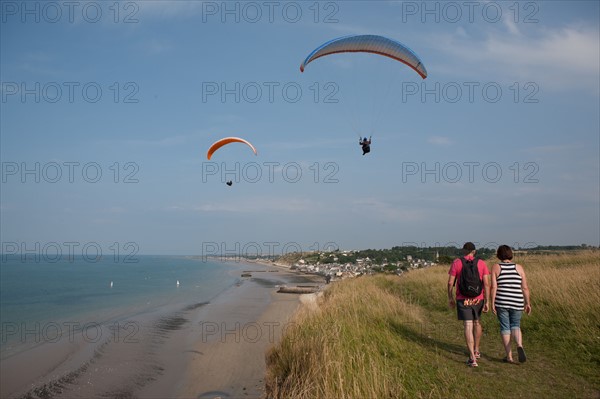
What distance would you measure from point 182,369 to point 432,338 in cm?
803

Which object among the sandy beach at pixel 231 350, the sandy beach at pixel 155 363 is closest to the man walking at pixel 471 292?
the sandy beach at pixel 231 350

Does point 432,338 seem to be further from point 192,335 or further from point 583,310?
point 192,335

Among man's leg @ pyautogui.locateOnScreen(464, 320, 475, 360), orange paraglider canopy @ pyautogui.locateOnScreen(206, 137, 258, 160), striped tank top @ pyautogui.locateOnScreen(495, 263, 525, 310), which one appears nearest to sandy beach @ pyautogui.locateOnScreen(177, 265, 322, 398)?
man's leg @ pyautogui.locateOnScreen(464, 320, 475, 360)

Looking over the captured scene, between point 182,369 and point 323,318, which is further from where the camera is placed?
point 182,369

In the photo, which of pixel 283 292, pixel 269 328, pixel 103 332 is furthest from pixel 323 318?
pixel 283 292

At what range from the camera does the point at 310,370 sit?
641 cm

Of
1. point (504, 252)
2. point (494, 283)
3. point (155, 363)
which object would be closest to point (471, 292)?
point (494, 283)

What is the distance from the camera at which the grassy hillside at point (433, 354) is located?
18.6ft

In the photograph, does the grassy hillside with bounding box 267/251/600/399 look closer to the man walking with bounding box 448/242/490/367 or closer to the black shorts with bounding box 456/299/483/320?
the man walking with bounding box 448/242/490/367

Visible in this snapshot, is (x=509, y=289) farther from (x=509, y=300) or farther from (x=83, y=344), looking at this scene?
(x=83, y=344)

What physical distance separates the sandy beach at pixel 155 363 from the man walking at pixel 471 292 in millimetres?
5091

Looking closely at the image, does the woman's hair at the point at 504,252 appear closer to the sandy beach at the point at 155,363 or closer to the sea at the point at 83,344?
the sandy beach at the point at 155,363

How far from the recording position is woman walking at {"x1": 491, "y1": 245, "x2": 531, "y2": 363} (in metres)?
6.96

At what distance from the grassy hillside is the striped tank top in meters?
0.95
